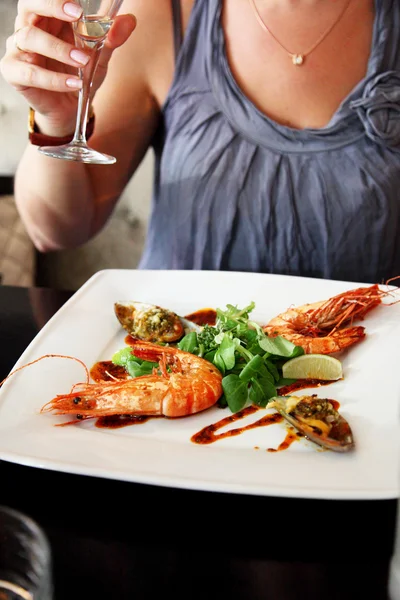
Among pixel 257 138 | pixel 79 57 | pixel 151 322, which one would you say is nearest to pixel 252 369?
pixel 151 322

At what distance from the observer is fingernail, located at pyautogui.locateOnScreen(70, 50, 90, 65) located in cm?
112

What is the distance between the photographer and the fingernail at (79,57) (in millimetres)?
1123

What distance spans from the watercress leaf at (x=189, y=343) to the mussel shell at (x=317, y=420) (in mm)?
220

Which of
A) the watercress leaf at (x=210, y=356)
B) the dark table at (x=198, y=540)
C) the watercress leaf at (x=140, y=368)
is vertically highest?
the watercress leaf at (x=210, y=356)

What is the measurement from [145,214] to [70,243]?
1329 millimetres

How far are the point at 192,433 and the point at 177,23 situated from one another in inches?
50.7

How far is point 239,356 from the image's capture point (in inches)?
43.9

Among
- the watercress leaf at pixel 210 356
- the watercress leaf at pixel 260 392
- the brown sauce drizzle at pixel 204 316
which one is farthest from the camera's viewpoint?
the brown sauce drizzle at pixel 204 316

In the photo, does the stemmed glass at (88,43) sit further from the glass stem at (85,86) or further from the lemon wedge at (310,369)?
the lemon wedge at (310,369)

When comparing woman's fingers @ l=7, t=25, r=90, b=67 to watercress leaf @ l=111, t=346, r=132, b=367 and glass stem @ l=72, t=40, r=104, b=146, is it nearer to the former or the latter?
glass stem @ l=72, t=40, r=104, b=146

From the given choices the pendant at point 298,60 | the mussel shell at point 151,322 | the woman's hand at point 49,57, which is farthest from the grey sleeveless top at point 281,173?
the mussel shell at point 151,322

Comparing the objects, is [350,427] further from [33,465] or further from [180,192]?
[180,192]

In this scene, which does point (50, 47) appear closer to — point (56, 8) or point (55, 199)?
point (56, 8)

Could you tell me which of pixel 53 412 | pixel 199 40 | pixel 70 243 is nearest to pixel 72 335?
pixel 53 412
